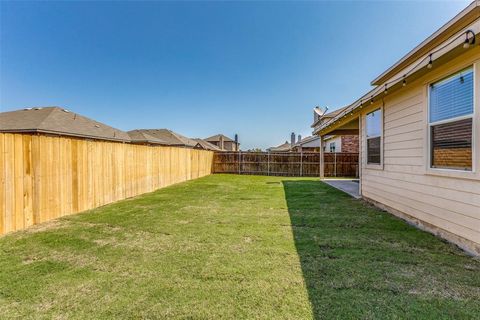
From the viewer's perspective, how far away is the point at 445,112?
360 centimetres

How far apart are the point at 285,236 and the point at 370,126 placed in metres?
4.69

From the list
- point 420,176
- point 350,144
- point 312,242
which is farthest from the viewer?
point 350,144

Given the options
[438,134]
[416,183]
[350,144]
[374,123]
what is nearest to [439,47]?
[438,134]

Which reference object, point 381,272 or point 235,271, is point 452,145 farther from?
point 235,271

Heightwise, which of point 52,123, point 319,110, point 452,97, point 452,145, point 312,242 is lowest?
point 312,242

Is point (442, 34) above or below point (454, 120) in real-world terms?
above

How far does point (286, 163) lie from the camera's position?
16.4 meters

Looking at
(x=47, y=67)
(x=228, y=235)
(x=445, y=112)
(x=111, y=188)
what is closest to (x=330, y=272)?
(x=228, y=235)

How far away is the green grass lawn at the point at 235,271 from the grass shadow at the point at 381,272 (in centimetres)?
1

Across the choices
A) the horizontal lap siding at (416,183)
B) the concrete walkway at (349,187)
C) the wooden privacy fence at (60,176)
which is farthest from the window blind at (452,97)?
the wooden privacy fence at (60,176)

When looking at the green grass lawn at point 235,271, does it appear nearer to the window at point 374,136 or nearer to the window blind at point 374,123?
the window at point 374,136

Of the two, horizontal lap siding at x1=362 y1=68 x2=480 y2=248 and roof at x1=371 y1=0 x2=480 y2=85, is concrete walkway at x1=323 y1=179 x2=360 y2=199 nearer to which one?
horizontal lap siding at x1=362 y1=68 x2=480 y2=248

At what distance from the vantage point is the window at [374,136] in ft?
20.1

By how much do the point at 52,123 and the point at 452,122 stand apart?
14.1 metres
